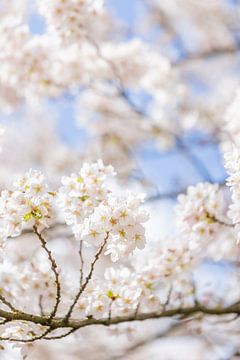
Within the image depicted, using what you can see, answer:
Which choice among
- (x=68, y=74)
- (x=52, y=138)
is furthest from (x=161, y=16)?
(x=68, y=74)

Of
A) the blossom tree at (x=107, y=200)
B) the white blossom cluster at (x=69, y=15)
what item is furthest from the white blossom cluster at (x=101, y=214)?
the white blossom cluster at (x=69, y=15)

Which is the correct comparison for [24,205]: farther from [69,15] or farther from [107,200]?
[69,15]

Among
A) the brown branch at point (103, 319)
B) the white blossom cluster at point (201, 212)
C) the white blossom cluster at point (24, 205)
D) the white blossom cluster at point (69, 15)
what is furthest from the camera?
the white blossom cluster at point (69, 15)

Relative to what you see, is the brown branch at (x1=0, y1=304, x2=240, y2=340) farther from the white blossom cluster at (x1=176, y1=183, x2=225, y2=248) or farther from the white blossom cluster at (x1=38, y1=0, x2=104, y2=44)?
the white blossom cluster at (x1=38, y1=0, x2=104, y2=44)

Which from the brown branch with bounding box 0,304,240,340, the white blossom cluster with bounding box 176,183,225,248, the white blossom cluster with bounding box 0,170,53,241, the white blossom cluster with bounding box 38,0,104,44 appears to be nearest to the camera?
the brown branch with bounding box 0,304,240,340

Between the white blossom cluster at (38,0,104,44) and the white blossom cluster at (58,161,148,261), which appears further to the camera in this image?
the white blossom cluster at (38,0,104,44)

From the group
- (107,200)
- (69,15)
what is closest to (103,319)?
(107,200)

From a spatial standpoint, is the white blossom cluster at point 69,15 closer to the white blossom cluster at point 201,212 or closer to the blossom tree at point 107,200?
the blossom tree at point 107,200

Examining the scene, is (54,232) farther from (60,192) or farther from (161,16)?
(161,16)

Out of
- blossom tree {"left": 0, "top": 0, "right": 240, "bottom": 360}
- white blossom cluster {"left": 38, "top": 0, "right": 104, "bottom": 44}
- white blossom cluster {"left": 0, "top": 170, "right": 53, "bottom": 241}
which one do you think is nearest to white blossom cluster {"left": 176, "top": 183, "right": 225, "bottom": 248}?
blossom tree {"left": 0, "top": 0, "right": 240, "bottom": 360}
